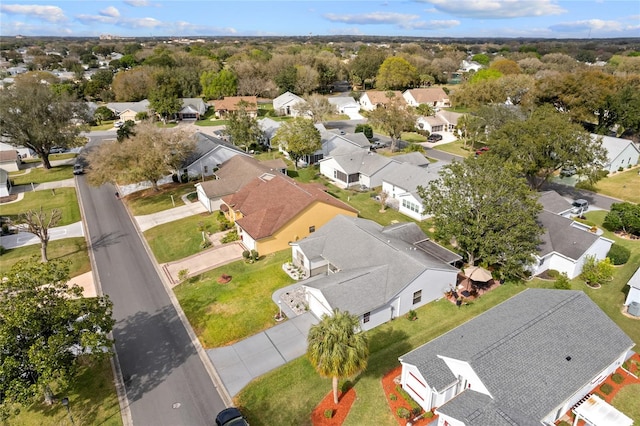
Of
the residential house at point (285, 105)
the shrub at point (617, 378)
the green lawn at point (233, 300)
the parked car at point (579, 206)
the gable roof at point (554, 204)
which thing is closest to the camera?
the shrub at point (617, 378)

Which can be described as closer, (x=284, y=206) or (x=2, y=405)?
(x=2, y=405)

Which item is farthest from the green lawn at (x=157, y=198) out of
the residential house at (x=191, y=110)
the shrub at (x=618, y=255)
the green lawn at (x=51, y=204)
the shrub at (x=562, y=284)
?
the residential house at (x=191, y=110)

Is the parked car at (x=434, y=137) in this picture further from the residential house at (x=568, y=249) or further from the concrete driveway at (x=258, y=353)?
the concrete driveway at (x=258, y=353)

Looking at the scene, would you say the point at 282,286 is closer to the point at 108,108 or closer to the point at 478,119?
the point at 478,119

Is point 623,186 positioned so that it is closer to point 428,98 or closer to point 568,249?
point 568,249

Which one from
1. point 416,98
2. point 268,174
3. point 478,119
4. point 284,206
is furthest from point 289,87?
point 284,206
